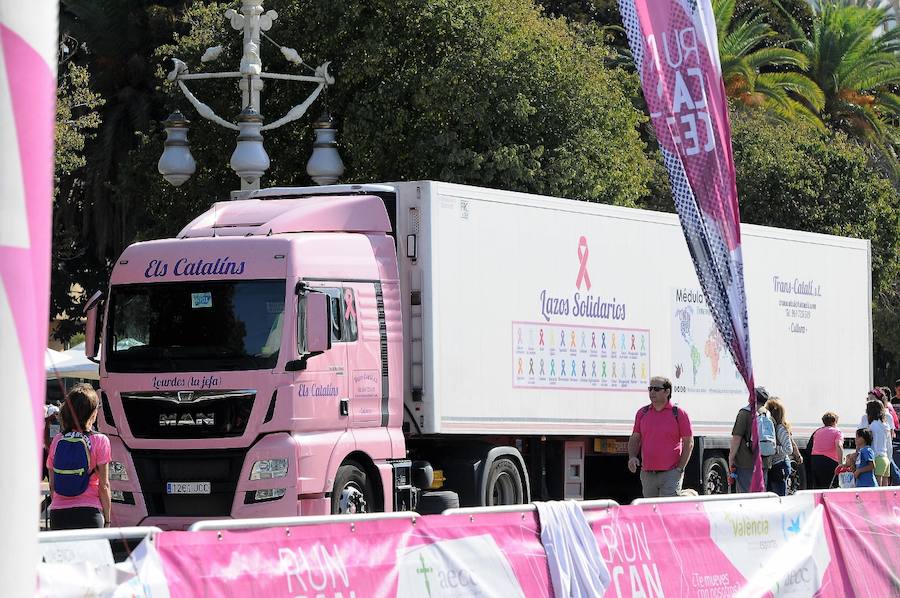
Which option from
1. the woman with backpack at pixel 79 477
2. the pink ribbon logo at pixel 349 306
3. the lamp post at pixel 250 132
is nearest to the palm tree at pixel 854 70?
the lamp post at pixel 250 132

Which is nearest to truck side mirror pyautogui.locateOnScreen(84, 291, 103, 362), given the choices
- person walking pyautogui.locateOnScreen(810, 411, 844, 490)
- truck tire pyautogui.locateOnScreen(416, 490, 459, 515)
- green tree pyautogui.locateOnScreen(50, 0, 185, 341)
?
truck tire pyautogui.locateOnScreen(416, 490, 459, 515)

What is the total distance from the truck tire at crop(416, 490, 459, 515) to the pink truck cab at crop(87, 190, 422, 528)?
615 mm

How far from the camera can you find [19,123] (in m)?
2.93

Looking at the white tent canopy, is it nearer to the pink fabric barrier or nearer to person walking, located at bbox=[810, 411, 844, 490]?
person walking, located at bbox=[810, 411, 844, 490]

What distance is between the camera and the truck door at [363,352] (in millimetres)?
13898

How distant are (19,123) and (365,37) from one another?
25.4 metres

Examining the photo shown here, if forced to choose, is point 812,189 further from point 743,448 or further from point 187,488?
point 187,488

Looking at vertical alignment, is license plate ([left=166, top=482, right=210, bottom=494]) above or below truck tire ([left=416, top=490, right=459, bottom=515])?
above

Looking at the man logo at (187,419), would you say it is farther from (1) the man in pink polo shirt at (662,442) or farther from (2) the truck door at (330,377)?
(1) the man in pink polo shirt at (662,442)

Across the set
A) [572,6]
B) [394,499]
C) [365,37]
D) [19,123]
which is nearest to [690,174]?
[394,499]

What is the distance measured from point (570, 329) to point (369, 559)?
998cm

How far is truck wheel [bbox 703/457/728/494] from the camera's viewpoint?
18.7 m

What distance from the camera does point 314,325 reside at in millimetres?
13211

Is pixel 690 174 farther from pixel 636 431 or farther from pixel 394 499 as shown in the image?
pixel 394 499
